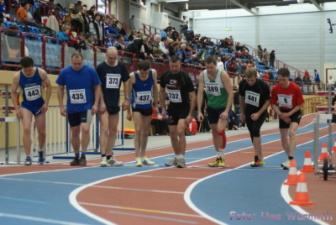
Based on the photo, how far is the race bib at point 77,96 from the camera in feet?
33.1

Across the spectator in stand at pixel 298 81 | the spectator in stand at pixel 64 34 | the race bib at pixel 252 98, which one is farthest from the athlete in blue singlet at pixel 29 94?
the spectator in stand at pixel 298 81

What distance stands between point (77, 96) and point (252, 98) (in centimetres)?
303

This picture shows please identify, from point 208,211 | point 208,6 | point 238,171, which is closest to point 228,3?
point 208,6

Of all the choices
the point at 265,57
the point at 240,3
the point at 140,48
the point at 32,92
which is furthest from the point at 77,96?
the point at 240,3

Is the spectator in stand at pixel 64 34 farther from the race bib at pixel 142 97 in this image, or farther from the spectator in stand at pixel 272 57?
the spectator in stand at pixel 272 57

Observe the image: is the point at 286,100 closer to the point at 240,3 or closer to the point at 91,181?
the point at 91,181

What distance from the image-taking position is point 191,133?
2183cm

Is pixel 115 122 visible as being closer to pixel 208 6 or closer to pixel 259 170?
pixel 259 170

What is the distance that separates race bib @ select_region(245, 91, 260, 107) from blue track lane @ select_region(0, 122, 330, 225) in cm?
113

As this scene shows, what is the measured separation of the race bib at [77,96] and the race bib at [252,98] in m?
2.84

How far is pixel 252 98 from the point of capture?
403 inches

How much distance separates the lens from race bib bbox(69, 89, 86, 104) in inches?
397

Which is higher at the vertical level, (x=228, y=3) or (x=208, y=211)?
(x=228, y=3)

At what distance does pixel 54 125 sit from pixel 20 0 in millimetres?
9717
